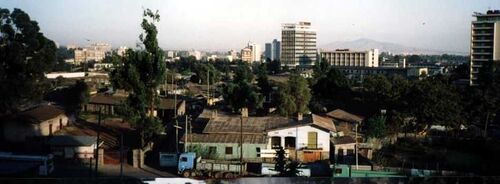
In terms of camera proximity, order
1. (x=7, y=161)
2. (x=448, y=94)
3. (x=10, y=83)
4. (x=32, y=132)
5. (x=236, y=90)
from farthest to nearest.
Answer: (x=236, y=90) → (x=448, y=94) → (x=32, y=132) → (x=10, y=83) → (x=7, y=161)

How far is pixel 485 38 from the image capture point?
80.5 ft

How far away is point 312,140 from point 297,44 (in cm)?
3853

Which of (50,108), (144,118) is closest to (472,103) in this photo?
(144,118)

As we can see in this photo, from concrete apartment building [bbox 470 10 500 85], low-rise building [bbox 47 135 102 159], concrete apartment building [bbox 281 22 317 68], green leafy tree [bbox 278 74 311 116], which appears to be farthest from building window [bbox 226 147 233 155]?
concrete apartment building [bbox 281 22 317 68]

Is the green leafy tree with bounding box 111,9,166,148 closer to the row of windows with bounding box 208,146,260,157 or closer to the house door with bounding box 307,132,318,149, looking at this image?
the row of windows with bounding box 208,146,260,157

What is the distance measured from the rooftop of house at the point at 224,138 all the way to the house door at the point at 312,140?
2.10 ft

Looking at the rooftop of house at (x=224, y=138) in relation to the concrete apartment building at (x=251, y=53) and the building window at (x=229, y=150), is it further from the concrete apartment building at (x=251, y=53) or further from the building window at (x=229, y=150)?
the concrete apartment building at (x=251, y=53)

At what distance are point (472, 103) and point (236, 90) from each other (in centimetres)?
464

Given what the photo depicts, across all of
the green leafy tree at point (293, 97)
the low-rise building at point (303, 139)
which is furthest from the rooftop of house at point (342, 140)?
the green leafy tree at point (293, 97)

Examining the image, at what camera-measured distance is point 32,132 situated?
7.64 meters

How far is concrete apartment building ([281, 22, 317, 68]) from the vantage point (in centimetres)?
4518

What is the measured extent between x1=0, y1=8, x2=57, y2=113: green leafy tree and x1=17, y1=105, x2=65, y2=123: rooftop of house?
0.21 m

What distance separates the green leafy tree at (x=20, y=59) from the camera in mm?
7117

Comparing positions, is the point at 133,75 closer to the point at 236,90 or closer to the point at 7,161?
the point at 7,161
